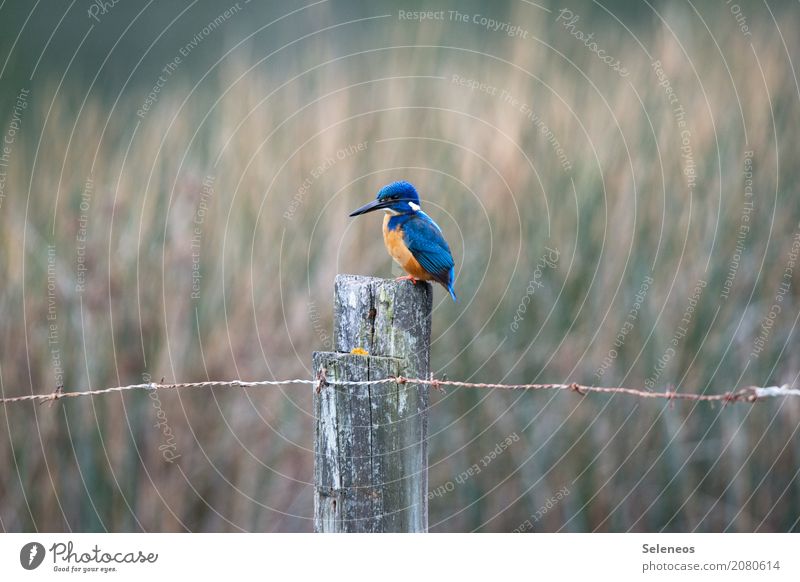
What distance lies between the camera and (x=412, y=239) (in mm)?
4426

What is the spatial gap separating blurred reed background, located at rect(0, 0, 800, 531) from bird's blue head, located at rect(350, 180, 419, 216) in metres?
0.92

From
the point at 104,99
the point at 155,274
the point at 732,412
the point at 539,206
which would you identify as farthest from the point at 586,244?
the point at 104,99

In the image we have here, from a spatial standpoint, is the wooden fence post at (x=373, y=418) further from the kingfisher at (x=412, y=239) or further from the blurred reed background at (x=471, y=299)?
the blurred reed background at (x=471, y=299)

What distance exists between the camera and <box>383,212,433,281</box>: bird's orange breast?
4406 mm

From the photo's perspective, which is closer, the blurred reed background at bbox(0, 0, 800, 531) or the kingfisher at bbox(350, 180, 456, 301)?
the kingfisher at bbox(350, 180, 456, 301)

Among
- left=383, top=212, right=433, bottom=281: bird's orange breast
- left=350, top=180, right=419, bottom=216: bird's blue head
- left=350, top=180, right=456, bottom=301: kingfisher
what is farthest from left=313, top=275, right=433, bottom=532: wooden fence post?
left=350, top=180, right=419, bottom=216: bird's blue head

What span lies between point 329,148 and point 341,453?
9.60ft

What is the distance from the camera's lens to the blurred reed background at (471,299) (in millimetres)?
5234

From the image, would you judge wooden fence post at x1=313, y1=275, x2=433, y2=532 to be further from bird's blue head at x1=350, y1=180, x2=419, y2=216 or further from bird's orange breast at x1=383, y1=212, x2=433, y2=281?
bird's blue head at x1=350, y1=180, x2=419, y2=216

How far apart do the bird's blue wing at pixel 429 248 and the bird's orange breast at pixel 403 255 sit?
0.02m

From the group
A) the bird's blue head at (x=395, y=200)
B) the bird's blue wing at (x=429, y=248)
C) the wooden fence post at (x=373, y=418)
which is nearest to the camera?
the wooden fence post at (x=373, y=418)

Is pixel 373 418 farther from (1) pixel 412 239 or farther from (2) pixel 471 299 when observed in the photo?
(2) pixel 471 299

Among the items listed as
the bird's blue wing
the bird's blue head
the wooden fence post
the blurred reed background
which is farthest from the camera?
the blurred reed background

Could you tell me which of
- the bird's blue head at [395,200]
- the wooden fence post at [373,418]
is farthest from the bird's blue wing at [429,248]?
the wooden fence post at [373,418]
